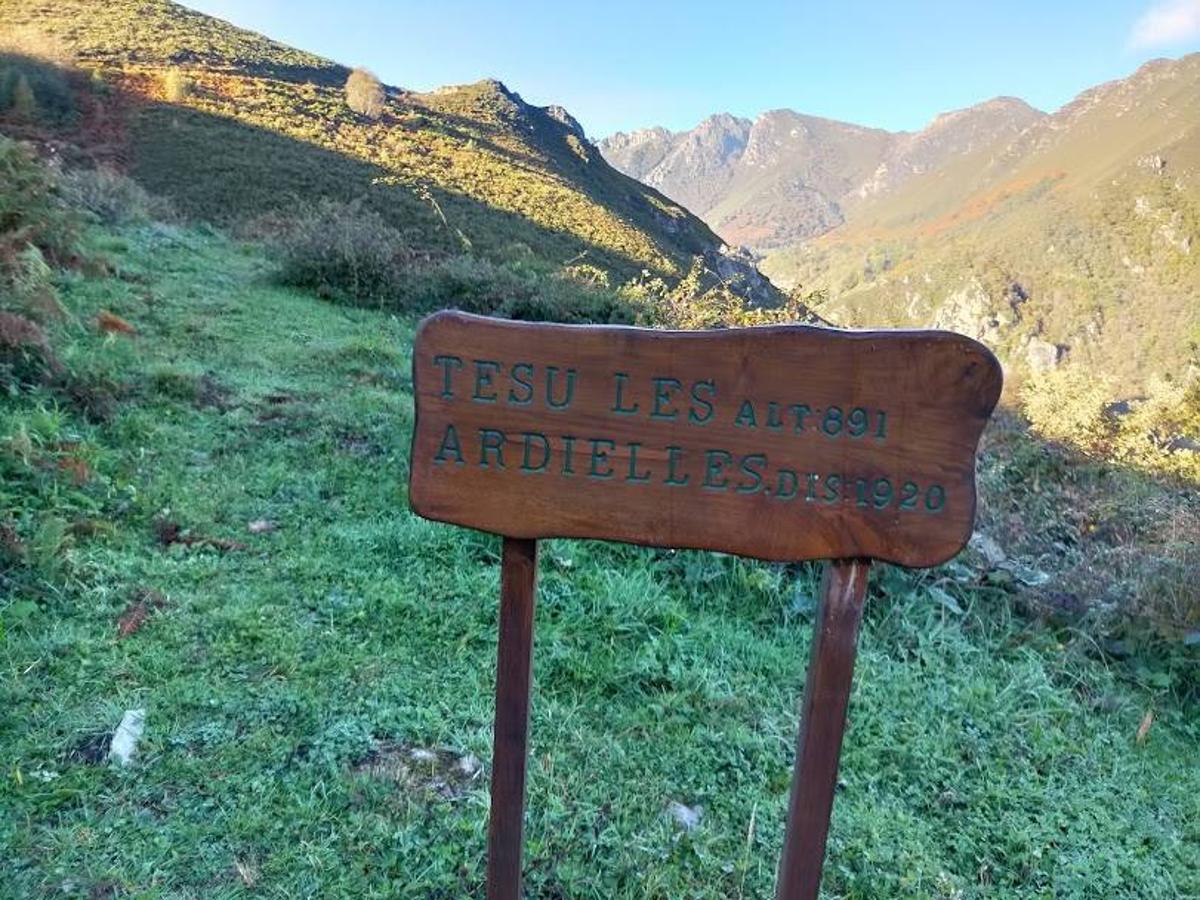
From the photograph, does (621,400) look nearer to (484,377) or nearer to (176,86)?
(484,377)

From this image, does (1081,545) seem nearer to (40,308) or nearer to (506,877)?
(506,877)

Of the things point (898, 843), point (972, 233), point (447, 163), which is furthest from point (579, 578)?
point (972, 233)

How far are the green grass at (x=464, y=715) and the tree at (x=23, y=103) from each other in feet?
69.6

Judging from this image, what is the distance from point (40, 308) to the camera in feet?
15.3

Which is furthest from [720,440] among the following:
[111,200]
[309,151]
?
[309,151]

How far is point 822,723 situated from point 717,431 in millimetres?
588

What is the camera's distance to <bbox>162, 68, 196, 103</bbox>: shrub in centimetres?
2320

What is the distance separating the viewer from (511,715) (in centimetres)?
149

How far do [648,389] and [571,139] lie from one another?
132ft

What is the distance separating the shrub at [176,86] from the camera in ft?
76.1

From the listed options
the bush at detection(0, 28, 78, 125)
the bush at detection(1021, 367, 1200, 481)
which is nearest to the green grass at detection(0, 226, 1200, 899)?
the bush at detection(1021, 367, 1200, 481)

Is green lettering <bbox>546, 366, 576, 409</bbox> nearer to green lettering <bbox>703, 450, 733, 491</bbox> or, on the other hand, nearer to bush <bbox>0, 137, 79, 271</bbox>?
green lettering <bbox>703, 450, 733, 491</bbox>

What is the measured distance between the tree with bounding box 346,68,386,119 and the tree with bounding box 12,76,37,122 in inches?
409

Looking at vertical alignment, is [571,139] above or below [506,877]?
above
